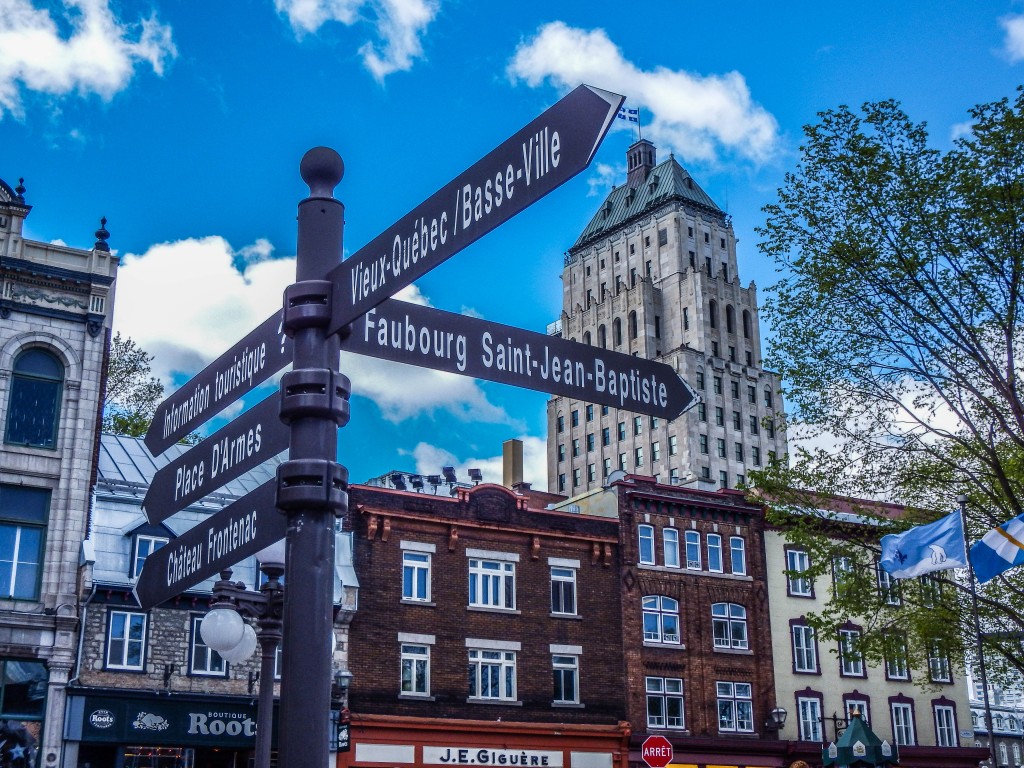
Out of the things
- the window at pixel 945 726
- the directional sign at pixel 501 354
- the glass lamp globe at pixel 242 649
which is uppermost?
the directional sign at pixel 501 354

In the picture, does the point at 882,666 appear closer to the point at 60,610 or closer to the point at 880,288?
the point at 880,288

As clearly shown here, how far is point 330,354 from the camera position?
5.08m

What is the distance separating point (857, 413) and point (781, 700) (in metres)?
19.3

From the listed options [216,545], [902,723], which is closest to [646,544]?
[902,723]

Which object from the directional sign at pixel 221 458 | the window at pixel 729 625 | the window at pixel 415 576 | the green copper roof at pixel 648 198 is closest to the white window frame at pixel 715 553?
the window at pixel 729 625

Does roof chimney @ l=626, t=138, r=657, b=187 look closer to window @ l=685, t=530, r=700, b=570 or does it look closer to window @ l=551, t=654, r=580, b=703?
window @ l=685, t=530, r=700, b=570

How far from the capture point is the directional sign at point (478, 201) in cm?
433

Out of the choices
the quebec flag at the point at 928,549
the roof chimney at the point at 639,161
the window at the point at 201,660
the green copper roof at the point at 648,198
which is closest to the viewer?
the quebec flag at the point at 928,549

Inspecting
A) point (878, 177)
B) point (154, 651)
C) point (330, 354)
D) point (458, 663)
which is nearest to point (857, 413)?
point (878, 177)

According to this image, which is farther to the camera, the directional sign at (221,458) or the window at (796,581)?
the window at (796,581)

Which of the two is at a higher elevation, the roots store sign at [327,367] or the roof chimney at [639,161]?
the roof chimney at [639,161]

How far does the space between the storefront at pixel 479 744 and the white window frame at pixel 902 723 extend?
12.4 metres

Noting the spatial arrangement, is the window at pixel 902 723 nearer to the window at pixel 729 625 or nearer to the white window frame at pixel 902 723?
the white window frame at pixel 902 723

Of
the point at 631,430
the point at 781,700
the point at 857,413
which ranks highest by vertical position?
the point at 631,430
